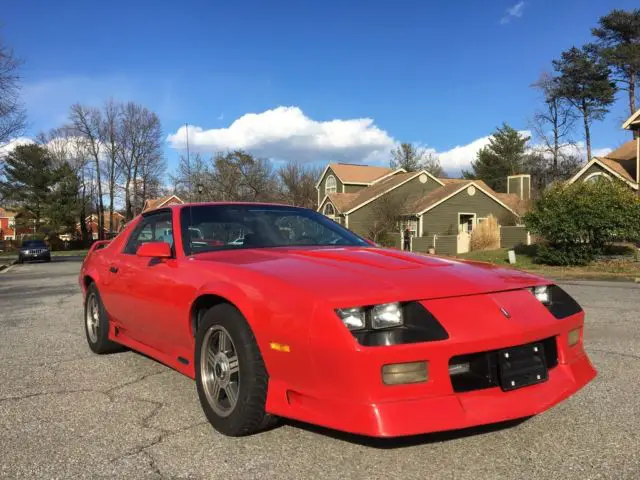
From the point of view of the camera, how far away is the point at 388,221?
34906mm

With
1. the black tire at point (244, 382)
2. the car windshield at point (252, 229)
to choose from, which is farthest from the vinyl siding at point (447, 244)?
the black tire at point (244, 382)

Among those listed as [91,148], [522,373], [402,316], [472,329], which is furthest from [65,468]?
[91,148]

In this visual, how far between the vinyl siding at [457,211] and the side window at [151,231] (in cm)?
3246

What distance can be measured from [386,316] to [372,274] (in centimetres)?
36

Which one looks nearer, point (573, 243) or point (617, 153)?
point (573, 243)

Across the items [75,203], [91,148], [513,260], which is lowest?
Answer: [513,260]

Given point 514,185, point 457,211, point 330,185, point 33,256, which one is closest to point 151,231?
point 33,256

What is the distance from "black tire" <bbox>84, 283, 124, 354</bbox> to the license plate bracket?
12.7 feet

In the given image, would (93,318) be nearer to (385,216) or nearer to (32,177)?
(385,216)

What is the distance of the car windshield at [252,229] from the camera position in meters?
4.18

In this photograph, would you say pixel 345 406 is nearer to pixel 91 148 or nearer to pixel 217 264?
pixel 217 264

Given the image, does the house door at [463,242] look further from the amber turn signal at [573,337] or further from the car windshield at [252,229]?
the amber turn signal at [573,337]

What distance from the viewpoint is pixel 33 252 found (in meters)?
32.2

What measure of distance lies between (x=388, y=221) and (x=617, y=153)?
1463 cm
